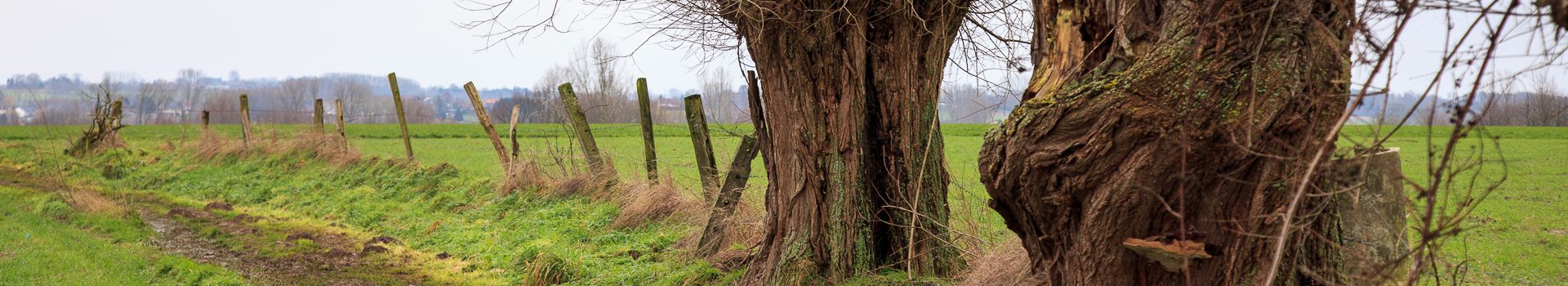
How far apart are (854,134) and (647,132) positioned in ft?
16.4

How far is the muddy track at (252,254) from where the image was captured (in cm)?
762

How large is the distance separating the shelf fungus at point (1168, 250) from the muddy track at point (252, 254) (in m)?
6.03

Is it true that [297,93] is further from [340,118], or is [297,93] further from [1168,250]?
[1168,250]

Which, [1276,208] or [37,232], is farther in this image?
[37,232]

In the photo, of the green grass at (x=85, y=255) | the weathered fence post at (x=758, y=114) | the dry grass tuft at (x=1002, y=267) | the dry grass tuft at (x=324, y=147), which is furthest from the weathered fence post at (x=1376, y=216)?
the dry grass tuft at (x=324, y=147)

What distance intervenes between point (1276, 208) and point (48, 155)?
24.7 m

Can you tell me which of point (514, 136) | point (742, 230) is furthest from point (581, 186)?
point (742, 230)

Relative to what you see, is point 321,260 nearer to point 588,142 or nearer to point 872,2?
point 588,142

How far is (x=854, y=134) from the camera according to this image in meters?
5.44

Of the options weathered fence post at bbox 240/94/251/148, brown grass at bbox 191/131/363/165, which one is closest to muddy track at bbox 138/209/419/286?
brown grass at bbox 191/131/363/165

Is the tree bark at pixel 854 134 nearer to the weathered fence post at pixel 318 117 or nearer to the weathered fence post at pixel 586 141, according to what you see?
the weathered fence post at pixel 586 141

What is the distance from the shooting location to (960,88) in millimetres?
6953

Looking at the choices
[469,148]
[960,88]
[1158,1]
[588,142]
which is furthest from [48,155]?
[1158,1]

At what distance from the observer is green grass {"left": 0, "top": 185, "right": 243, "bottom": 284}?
743cm
